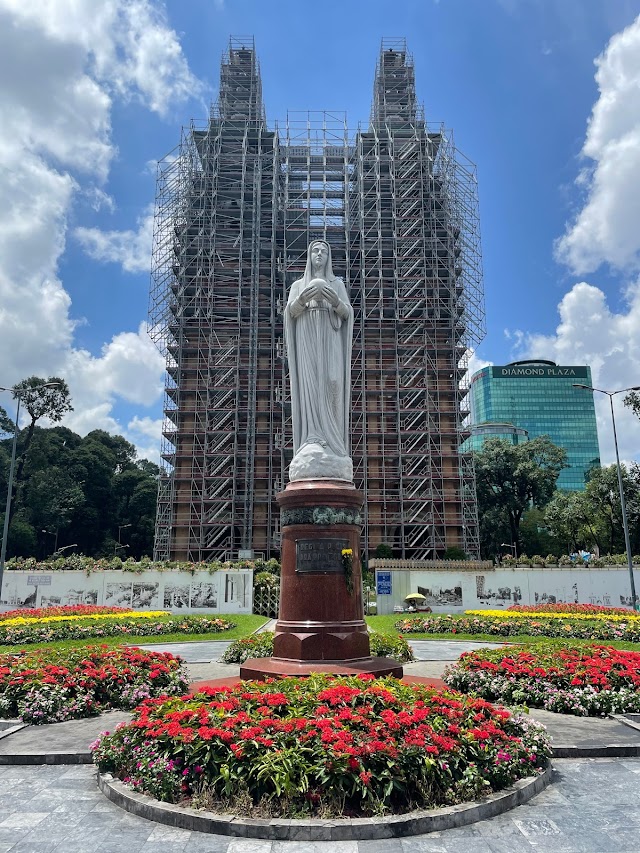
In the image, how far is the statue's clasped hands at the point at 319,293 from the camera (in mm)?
10344

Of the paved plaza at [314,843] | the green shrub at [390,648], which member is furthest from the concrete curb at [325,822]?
the green shrub at [390,648]

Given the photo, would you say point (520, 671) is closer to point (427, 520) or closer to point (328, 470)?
point (328, 470)

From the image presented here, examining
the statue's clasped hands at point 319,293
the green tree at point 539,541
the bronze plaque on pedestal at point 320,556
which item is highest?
the statue's clasped hands at point 319,293

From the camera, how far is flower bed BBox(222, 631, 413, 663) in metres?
11.5

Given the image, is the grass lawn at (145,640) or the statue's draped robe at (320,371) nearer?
the statue's draped robe at (320,371)

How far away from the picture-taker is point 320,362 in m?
10.3

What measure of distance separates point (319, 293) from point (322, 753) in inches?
280

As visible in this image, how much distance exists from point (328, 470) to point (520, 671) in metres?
3.86

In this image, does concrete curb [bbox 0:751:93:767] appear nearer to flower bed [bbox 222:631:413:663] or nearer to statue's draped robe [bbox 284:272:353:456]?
flower bed [bbox 222:631:413:663]

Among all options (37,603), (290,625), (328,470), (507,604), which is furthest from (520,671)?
(37,603)

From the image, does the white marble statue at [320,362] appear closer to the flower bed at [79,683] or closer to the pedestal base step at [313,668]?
the pedestal base step at [313,668]

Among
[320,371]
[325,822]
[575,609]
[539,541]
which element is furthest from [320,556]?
[539,541]

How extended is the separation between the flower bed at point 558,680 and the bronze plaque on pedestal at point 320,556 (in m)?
2.45

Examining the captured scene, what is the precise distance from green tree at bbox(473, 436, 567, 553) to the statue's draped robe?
42.0m
